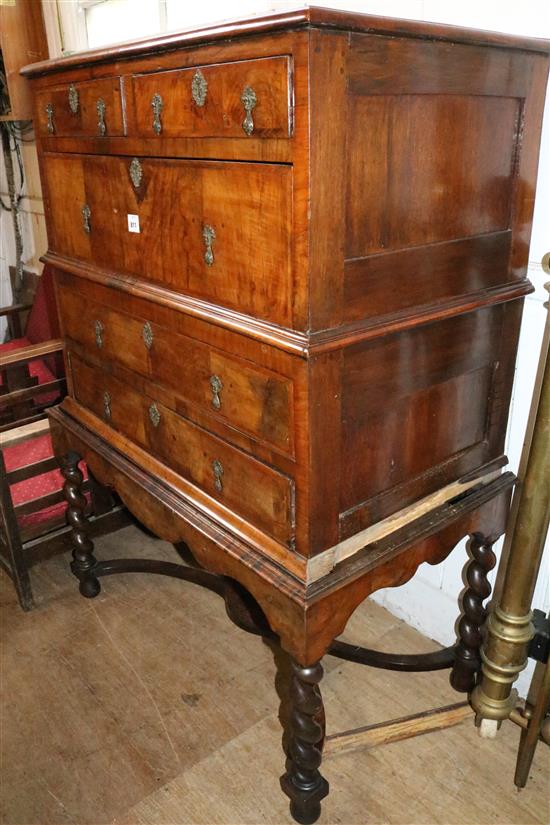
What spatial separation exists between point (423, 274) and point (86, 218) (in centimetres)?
93

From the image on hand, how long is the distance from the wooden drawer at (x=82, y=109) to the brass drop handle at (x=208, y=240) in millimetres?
370

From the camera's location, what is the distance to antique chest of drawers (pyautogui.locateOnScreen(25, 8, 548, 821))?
1.20 meters

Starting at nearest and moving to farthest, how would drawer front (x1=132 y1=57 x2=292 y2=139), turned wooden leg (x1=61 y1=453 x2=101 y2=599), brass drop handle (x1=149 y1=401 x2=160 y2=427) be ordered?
drawer front (x1=132 y1=57 x2=292 y2=139) → brass drop handle (x1=149 y1=401 x2=160 y2=427) → turned wooden leg (x1=61 y1=453 x2=101 y2=599)

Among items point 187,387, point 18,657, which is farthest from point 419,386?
point 18,657

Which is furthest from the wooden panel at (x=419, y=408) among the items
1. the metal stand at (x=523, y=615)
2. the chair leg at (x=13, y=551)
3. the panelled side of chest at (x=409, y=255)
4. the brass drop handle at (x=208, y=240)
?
the chair leg at (x=13, y=551)

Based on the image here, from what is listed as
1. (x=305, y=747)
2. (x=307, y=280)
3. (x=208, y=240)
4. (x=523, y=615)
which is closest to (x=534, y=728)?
(x=523, y=615)

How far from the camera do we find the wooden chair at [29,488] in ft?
7.95

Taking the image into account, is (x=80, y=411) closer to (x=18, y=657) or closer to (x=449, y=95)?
(x=18, y=657)

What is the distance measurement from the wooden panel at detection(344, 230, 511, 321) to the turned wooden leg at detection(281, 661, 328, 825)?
791mm

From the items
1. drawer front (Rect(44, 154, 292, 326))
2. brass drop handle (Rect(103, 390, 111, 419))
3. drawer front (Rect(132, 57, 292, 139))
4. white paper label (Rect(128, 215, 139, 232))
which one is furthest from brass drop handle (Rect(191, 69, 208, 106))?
brass drop handle (Rect(103, 390, 111, 419))

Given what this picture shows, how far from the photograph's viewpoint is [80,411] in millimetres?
2184

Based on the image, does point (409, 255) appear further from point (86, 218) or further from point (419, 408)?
point (86, 218)

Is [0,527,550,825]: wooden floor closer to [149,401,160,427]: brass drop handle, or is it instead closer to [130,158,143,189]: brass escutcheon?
[149,401,160,427]: brass drop handle

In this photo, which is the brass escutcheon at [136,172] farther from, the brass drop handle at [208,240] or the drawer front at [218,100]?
Result: the brass drop handle at [208,240]
